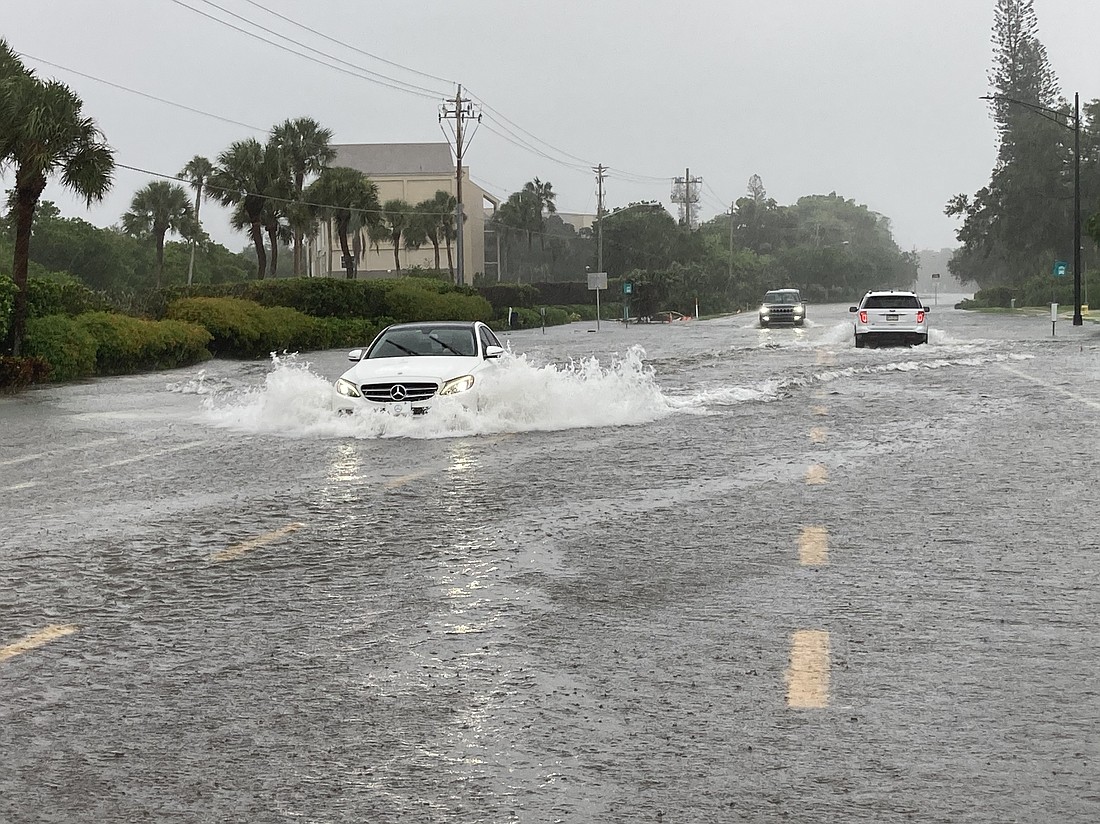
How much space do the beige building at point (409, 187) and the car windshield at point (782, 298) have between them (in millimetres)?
71823

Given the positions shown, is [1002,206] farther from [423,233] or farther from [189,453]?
[189,453]

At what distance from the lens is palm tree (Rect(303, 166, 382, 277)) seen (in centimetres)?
8038

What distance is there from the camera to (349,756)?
532 cm

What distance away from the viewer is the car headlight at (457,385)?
58.2 ft

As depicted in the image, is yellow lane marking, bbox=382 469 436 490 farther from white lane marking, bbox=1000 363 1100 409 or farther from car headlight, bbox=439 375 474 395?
white lane marking, bbox=1000 363 1100 409

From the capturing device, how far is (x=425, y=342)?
19594mm

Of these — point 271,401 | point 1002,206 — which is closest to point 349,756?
point 271,401

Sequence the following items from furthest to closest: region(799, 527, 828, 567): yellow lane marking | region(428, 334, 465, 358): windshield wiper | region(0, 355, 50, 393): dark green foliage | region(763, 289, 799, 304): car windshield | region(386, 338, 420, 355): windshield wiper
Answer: region(763, 289, 799, 304): car windshield → region(0, 355, 50, 393): dark green foliage → region(386, 338, 420, 355): windshield wiper → region(428, 334, 465, 358): windshield wiper → region(799, 527, 828, 567): yellow lane marking

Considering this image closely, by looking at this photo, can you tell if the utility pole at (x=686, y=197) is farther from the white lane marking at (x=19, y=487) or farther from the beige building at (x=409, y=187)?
the white lane marking at (x=19, y=487)

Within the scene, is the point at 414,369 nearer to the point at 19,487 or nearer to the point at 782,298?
the point at 19,487

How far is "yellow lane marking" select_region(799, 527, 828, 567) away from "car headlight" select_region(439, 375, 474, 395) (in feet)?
26.3

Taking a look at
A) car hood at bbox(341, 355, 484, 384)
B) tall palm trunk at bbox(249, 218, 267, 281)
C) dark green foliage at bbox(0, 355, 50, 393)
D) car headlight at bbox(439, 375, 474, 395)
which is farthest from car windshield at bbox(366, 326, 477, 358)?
tall palm trunk at bbox(249, 218, 267, 281)

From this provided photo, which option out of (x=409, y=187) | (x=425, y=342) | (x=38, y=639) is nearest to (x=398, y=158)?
(x=409, y=187)

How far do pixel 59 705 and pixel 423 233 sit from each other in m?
114
